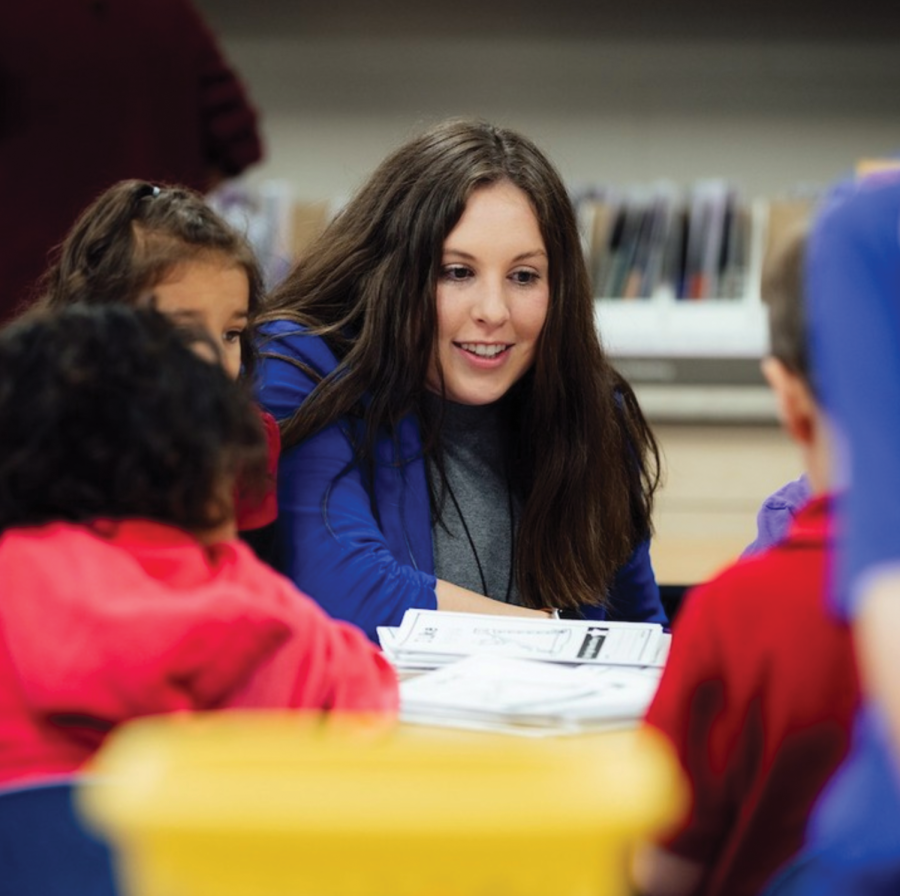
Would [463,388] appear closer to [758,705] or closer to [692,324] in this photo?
[758,705]

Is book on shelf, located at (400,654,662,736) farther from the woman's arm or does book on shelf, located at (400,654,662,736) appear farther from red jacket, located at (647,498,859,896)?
the woman's arm

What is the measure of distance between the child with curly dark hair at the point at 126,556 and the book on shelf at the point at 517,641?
27cm

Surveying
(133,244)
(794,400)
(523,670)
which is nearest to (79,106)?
(133,244)

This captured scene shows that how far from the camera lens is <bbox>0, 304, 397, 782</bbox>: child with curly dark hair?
1.04 metres

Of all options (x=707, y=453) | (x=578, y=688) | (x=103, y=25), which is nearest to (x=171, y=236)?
(x=578, y=688)

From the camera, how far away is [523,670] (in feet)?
4.61

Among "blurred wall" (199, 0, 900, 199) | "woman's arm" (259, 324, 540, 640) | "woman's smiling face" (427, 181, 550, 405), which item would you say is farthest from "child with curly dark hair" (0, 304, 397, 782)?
"blurred wall" (199, 0, 900, 199)

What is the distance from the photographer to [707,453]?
3.68 meters

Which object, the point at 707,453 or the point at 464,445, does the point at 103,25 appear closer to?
the point at 464,445

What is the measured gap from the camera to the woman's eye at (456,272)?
2.06 metres

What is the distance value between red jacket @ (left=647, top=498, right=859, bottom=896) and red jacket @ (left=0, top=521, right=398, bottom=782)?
28 centimetres

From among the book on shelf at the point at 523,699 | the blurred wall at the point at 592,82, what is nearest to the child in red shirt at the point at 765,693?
the book on shelf at the point at 523,699

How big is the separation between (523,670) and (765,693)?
0.43 meters

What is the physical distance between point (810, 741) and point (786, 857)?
9 centimetres
